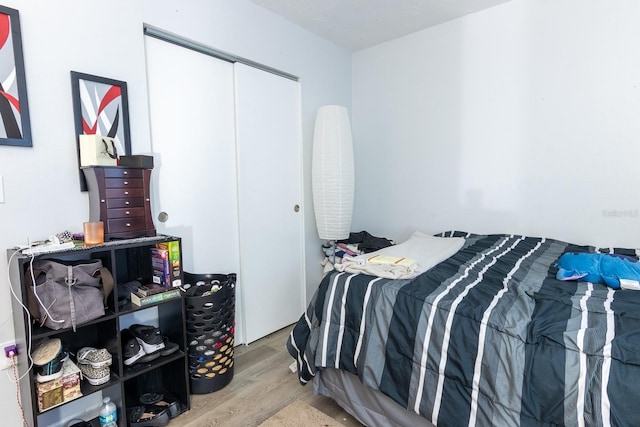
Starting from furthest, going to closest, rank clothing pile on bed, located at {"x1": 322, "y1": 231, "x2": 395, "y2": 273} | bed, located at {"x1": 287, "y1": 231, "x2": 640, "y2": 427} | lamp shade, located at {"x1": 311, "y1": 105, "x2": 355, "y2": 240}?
clothing pile on bed, located at {"x1": 322, "y1": 231, "x2": 395, "y2": 273} < lamp shade, located at {"x1": 311, "y1": 105, "x2": 355, "y2": 240} < bed, located at {"x1": 287, "y1": 231, "x2": 640, "y2": 427}

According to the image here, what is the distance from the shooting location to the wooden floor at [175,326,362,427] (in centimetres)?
167

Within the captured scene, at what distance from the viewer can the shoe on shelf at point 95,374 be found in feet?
4.73

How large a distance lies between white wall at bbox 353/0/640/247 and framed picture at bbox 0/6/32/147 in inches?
95.7

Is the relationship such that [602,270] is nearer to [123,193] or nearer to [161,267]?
[161,267]

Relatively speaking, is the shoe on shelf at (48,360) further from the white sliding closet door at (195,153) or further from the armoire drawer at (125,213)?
the white sliding closet door at (195,153)

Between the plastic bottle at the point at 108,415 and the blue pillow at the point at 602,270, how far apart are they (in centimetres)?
208

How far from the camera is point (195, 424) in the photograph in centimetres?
164

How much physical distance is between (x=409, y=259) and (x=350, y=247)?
1133 mm

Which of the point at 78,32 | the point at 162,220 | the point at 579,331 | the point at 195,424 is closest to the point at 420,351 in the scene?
the point at 579,331

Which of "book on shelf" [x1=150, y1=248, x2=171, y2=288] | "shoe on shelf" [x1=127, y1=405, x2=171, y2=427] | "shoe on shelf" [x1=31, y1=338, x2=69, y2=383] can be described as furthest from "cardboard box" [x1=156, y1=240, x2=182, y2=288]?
"shoe on shelf" [x1=127, y1=405, x2=171, y2=427]

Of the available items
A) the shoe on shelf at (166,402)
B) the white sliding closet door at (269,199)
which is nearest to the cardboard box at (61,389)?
the shoe on shelf at (166,402)

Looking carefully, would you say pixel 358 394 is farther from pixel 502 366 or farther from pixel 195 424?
pixel 195 424

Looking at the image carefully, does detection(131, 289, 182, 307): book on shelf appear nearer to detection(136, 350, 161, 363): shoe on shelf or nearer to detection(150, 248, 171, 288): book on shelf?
detection(150, 248, 171, 288): book on shelf

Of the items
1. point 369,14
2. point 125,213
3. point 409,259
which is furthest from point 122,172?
point 369,14
